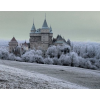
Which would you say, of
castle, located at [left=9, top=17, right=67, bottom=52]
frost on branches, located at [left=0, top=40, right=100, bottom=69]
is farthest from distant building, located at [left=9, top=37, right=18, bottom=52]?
frost on branches, located at [left=0, top=40, right=100, bottom=69]

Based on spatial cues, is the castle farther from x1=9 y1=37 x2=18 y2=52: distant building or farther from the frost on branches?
the frost on branches

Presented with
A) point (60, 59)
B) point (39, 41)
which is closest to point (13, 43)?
point (39, 41)

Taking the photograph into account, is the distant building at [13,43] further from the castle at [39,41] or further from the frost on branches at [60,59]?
Answer: the frost on branches at [60,59]

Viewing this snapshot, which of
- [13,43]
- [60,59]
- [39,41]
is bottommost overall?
[60,59]

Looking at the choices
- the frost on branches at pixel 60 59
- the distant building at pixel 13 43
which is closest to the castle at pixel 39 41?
the distant building at pixel 13 43

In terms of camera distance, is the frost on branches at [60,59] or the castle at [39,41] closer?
the castle at [39,41]

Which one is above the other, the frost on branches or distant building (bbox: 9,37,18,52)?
distant building (bbox: 9,37,18,52)

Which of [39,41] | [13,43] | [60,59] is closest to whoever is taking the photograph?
[13,43]

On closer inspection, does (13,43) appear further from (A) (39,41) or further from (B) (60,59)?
(B) (60,59)
